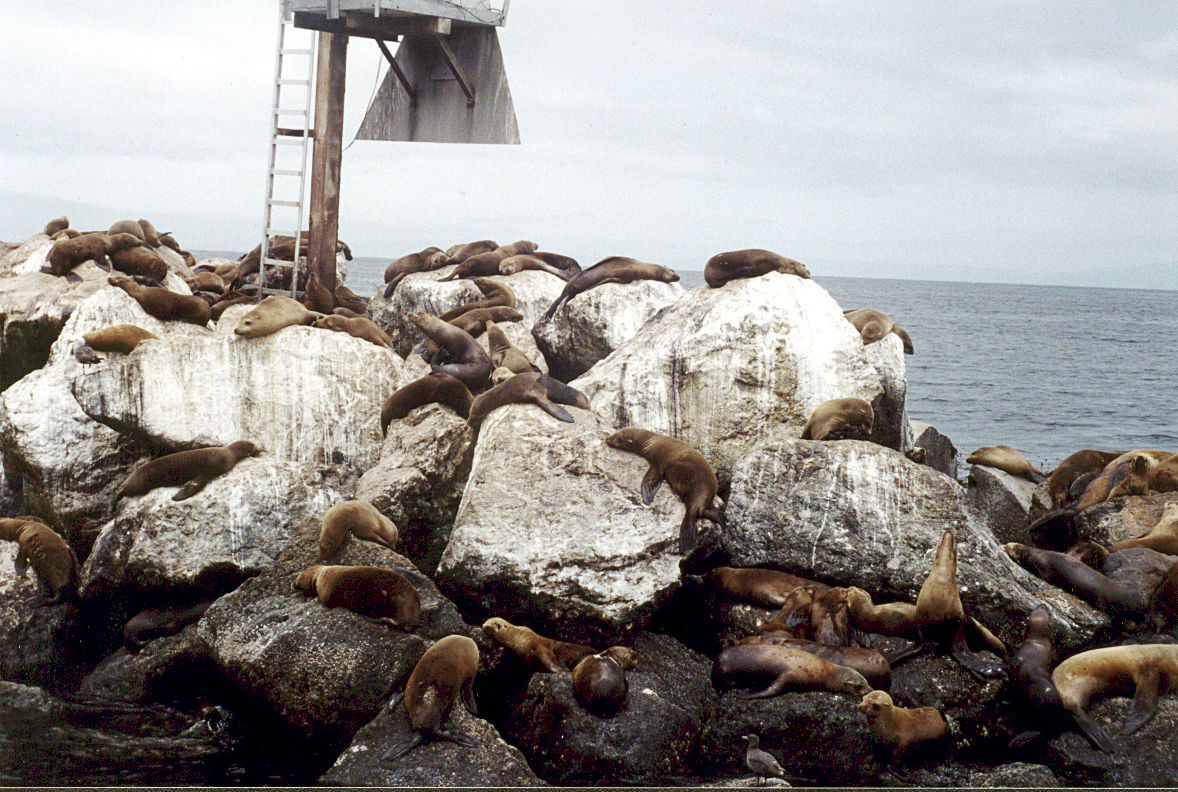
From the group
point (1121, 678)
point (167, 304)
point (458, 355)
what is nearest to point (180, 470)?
point (167, 304)

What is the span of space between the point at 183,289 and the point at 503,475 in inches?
265

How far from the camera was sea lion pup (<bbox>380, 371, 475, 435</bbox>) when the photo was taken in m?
7.19

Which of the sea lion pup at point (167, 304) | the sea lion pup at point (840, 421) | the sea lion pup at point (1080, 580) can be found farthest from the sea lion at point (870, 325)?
the sea lion pup at point (167, 304)

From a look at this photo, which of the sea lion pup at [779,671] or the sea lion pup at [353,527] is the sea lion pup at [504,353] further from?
the sea lion pup at [779,671]

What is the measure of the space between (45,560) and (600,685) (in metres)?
4.28

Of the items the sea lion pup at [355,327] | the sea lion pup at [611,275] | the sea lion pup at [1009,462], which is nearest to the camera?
the sea lion pup at [355,327]

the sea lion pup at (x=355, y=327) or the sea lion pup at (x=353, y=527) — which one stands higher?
the sea lion pup at (x=355, y=327)

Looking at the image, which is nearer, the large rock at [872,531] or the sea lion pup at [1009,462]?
the large rock at [872,531]

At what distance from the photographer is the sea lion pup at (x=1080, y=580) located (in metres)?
5.79

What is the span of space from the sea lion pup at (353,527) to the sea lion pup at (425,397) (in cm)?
126

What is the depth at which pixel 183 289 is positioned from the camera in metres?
10.5

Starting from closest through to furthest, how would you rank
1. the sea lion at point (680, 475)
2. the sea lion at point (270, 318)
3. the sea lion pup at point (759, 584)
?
1. the sea lion pup at point (759, 584)
2. the sea lion at point (680, 475)
3. the sea lion at point (270, 318)

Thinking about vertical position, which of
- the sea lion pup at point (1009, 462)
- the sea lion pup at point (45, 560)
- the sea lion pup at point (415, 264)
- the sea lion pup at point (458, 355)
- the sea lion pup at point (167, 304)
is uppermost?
the sea lion pup at point (415, 264)

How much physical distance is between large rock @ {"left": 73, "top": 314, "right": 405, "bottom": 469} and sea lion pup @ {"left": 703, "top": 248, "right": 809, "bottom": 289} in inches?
131
